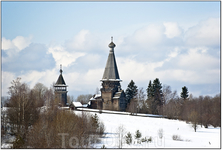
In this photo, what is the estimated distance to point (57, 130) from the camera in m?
17.3

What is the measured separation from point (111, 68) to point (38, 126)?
32812 mm

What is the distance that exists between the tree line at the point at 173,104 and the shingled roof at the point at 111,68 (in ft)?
17.8

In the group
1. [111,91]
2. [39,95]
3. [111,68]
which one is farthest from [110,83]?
[39,95]

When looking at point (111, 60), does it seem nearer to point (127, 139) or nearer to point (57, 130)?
point (127, 139)

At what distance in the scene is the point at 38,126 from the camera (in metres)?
18.5

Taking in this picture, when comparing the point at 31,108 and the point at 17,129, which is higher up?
the point at 31,108

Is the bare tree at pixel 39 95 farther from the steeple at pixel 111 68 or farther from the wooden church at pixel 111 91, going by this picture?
the steeple at pixel 111 68

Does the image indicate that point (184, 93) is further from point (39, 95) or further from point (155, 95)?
point (39, 95)

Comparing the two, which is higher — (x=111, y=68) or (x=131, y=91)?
(x=111, y=68)

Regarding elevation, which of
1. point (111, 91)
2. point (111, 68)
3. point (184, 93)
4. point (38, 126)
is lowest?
point (38, 126)

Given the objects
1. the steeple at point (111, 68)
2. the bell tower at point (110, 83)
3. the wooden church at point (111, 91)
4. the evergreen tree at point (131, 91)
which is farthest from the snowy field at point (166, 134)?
the evergreen tree at point (131, 91)

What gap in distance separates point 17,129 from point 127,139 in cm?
917

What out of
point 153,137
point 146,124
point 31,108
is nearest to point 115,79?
point 146,124

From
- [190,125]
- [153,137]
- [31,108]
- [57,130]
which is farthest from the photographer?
[190,125]
